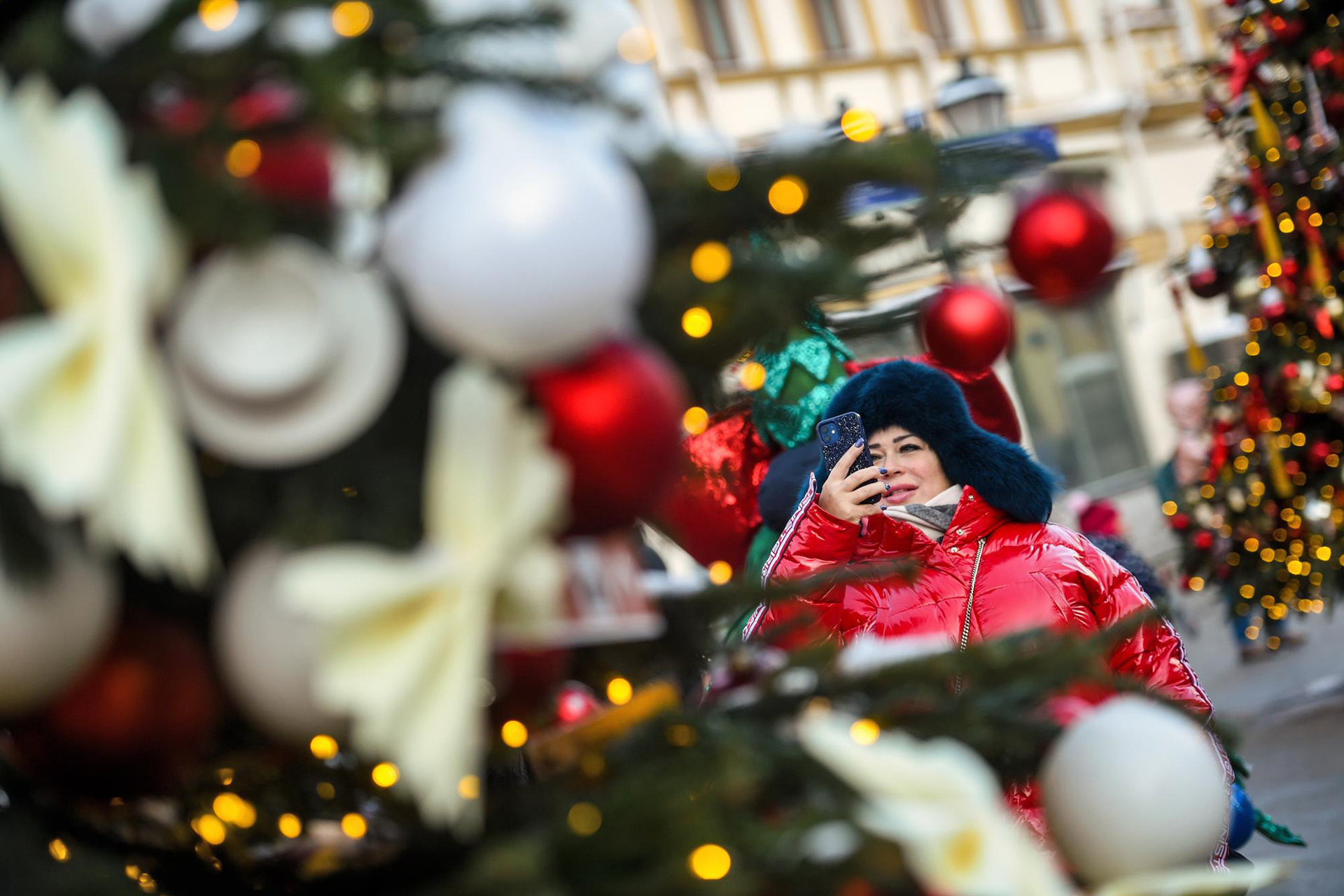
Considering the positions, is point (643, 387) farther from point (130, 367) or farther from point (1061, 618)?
point (1061, 618)

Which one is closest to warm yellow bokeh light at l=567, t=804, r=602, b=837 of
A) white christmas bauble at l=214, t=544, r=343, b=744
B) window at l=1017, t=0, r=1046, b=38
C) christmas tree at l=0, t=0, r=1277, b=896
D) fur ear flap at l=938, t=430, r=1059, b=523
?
christmas tree at l=0, t=0, r=1277, b=896

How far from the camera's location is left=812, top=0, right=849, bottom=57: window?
16562 mm

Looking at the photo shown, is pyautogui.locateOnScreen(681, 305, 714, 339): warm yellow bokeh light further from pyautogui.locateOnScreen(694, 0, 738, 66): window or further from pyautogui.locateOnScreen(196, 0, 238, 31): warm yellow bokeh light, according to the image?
pyautogui.locateOnScreen(694, 0, 738, 66): window

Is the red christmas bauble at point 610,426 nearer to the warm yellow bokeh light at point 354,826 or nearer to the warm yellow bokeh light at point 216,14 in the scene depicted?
the warm yellow bokeh light at point 216,14

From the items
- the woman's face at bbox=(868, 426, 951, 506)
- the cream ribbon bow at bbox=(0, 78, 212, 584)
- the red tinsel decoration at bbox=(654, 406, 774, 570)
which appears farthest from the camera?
the woman's face at bbox=(868, 426, 951, 506)

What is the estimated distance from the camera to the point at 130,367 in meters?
0.83

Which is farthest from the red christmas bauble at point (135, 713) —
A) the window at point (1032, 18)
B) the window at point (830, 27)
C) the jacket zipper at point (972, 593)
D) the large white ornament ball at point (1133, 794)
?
the window at point (1032, 18)

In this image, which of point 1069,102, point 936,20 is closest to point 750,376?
point 936,20

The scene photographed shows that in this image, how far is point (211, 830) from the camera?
1.31 meters

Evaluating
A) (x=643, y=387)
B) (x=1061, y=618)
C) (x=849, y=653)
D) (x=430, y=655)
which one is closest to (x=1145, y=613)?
(x=849, y=653)

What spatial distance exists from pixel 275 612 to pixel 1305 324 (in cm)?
662

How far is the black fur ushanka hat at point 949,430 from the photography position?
10.3ft

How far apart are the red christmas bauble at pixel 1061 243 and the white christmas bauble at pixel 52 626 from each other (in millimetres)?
693

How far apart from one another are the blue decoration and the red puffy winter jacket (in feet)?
1.79
